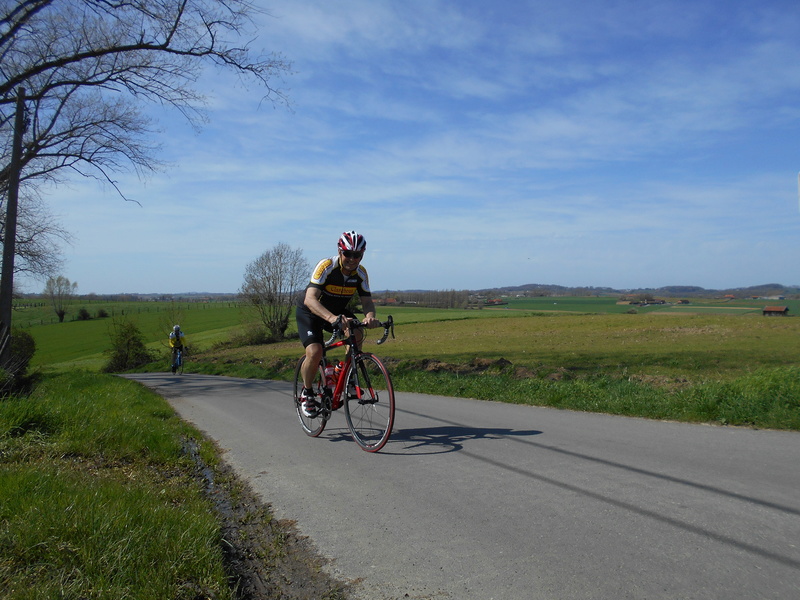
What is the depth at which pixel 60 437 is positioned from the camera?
593cm

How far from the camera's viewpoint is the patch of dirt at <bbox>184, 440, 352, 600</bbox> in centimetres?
308

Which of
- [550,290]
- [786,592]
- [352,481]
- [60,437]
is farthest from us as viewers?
[550,290]

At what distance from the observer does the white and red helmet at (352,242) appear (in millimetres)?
6039

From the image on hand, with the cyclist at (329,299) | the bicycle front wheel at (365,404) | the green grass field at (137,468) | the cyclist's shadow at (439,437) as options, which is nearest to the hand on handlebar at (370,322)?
the cyclist at (329,299)

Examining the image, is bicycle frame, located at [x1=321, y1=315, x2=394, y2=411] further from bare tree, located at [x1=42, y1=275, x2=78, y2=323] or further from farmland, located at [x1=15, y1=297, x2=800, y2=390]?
bare tree, located at [x1=42, y1=275, x2=78, y2=323]

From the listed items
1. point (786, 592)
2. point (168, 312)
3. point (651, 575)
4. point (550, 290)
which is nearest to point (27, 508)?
point (651, 575)

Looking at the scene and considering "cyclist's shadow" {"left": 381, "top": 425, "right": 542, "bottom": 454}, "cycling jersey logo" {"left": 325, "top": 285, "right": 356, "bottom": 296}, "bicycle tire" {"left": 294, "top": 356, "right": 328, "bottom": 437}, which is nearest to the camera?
"cyclist's shadow" {"left": 381, "top": 425, "right": 542, "bottom": 454}

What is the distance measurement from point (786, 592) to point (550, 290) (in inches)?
4750

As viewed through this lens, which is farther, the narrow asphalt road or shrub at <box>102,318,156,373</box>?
shrub at <box>102,318,156,373</box>

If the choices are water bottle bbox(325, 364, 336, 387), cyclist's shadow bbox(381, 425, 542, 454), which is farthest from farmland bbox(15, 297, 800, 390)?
water bottle bbox(325, 364, 336, 387)

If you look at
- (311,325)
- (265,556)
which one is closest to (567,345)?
(311,325)

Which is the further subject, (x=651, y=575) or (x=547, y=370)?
(x=547, y=370)

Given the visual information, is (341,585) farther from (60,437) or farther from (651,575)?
(60,437)

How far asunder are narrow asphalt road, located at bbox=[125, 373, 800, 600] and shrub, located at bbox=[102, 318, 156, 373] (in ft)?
120
